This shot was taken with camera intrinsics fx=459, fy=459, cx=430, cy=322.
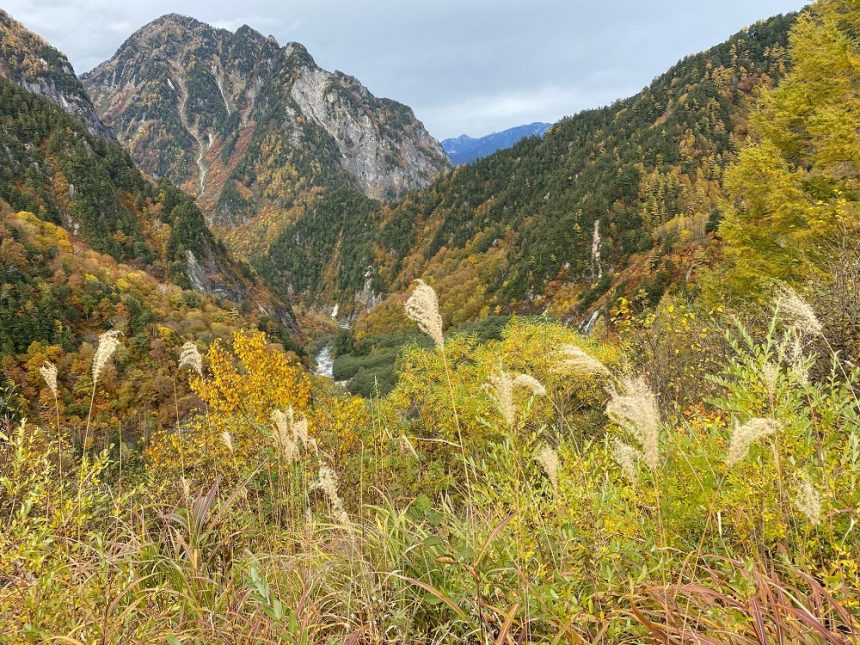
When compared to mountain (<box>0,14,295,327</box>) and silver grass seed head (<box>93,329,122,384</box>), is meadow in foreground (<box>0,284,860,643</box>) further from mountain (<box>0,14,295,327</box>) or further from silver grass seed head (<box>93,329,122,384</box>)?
mountain (<box>0,14,295,327</box>)

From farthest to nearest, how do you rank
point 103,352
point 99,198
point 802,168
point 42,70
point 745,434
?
point 42,70 → point 99,198 → point 802,168 → point 103,352 → point 745,434

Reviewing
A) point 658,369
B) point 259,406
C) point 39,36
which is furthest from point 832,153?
point 39,36

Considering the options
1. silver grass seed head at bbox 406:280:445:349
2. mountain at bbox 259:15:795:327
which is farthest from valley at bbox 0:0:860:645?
mountain at bbox 259:15:795:327

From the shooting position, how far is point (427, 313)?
94.4 inches

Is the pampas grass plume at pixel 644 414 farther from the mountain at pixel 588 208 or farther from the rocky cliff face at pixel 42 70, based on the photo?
the rocky cliff face at pixel 42 70

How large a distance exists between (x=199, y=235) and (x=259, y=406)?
81.6 m

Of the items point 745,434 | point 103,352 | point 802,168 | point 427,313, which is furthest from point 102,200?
point 745,434

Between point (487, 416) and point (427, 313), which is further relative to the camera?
point (487, 416)

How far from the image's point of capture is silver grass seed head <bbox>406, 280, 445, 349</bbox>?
7.78 ft

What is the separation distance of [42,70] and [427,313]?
630 ft

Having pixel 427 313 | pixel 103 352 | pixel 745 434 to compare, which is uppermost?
pixel 103 352

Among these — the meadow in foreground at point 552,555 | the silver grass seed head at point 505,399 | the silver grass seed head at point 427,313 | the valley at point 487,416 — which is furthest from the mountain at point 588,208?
the silver grass seed head at point 505,399

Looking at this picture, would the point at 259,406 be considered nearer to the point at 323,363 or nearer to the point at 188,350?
the point at 188,350

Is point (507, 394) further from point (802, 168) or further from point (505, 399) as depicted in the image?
A: point (802, 168)
